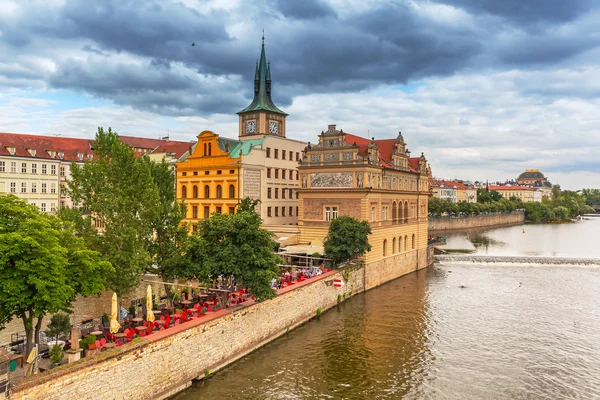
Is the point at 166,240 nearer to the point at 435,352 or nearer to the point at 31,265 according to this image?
the point at 31,265

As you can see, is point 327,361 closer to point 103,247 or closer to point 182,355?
point 182,355

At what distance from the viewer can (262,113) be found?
61.2 meters

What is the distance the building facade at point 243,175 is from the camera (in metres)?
51.7

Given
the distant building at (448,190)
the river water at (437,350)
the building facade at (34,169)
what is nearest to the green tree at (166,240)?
the river water at (437,350)

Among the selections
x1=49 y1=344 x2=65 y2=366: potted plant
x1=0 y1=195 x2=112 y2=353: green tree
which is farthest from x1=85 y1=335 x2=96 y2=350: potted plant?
x1=0 y1=195 x2=112 y2=353: green tree

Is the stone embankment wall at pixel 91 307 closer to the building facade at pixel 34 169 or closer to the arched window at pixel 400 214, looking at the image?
the building facade at pixel 34 169

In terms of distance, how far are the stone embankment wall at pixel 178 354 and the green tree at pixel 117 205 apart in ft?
15.2

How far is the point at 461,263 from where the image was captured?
60.7m

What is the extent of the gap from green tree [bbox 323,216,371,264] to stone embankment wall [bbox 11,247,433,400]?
444cm

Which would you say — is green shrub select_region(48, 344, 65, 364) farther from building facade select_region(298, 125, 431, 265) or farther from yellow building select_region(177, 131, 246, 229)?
yellow building select_region(177, 131, 246, 229)

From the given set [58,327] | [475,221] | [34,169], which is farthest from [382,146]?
[475,221]

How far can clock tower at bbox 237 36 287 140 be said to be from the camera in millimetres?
61594

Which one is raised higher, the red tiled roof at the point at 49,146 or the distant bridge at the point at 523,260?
the red tiled roof at the point at 49,146

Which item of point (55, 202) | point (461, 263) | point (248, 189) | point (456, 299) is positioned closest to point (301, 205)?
point (248, 189)
